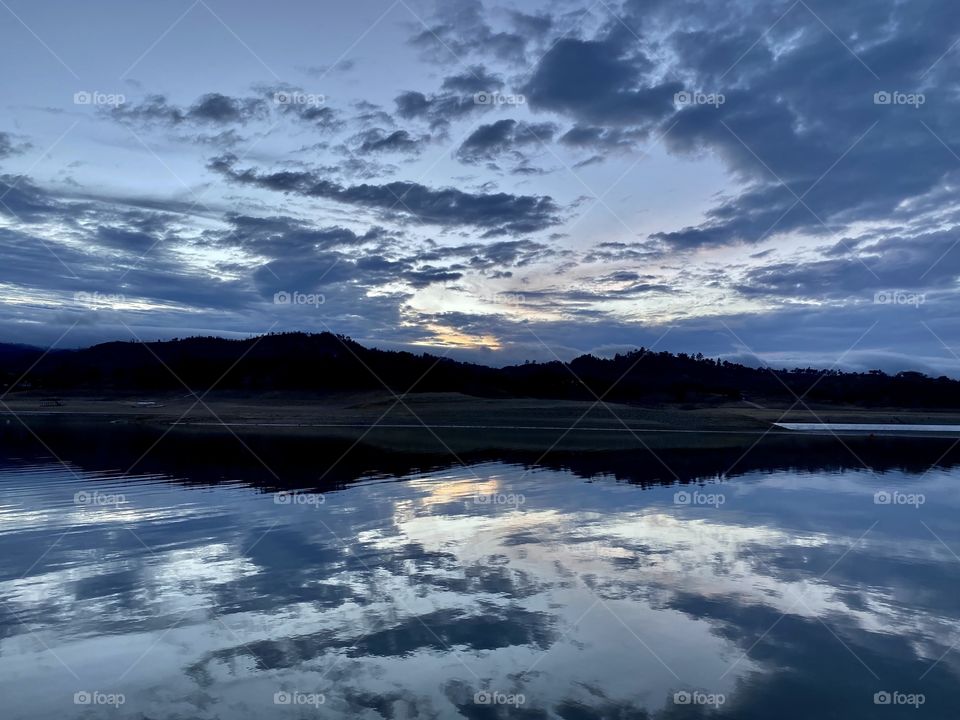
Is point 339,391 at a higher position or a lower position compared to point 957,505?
higher

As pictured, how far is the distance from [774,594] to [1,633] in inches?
567

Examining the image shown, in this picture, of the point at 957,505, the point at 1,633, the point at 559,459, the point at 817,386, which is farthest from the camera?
the point at 817,386

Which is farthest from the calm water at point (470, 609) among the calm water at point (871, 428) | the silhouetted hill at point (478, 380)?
the silhouetted hill at point (478, 380)

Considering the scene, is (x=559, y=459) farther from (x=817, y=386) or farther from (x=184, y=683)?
(x=817, y=386)

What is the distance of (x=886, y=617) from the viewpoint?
13047 mm

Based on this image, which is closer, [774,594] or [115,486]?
[774,594]

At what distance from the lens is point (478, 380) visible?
141000 mm

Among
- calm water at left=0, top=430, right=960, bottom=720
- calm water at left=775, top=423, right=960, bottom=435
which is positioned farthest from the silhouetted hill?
calm water at left=0, top=430, right=960, bottom=720

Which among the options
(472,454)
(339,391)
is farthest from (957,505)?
(339,391)

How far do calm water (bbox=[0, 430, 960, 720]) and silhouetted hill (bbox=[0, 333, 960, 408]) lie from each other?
96.1 metres

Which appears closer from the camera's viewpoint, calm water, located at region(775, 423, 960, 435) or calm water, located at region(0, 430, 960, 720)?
calm water, located at region(0, 430, 960, 720)

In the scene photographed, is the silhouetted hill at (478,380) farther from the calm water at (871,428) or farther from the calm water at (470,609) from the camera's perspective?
the calm water at (470,609)

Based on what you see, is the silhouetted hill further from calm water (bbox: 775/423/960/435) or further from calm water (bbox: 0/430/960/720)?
calm water (bbox: 0/430/960/720)

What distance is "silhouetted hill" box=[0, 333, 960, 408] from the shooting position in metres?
126
